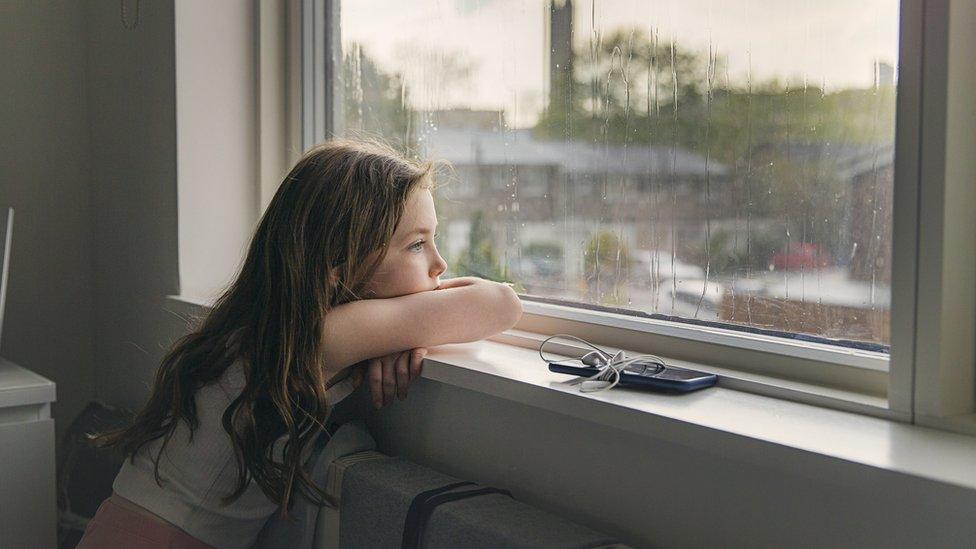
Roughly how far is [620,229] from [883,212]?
36 centimetres

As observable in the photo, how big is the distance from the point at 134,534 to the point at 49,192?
119cm

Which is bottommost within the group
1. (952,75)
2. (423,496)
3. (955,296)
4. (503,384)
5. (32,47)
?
(423,496)

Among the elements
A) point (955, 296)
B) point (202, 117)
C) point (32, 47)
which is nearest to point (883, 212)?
point (955, 296)

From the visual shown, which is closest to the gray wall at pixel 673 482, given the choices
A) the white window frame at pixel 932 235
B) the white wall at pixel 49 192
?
the white window frame at pixel 932 235

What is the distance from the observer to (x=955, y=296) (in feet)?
2.53

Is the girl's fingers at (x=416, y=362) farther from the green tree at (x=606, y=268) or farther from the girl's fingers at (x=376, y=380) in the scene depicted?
the green tree at (x=606, y=268)

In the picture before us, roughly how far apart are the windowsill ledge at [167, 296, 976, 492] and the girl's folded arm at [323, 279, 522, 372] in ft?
0.22

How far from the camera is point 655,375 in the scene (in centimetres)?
94

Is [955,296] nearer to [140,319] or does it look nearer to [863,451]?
[863,451]

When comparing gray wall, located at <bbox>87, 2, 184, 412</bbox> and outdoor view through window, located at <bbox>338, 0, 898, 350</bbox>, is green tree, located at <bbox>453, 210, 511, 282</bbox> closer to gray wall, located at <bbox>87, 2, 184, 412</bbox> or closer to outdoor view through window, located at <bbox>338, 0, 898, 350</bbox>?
outdoor view through window, located at <bbox>338, 0, 898, 350</bbox>

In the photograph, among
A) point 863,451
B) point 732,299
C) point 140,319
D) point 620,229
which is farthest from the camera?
point 140,319

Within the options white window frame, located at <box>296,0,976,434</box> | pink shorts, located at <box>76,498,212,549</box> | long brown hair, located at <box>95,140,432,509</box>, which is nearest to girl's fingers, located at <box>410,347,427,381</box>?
long brown hair, located at <box>95,140,432,509</box>

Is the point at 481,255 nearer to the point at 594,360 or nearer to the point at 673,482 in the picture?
the point at 594,360

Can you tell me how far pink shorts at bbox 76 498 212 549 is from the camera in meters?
1.17
